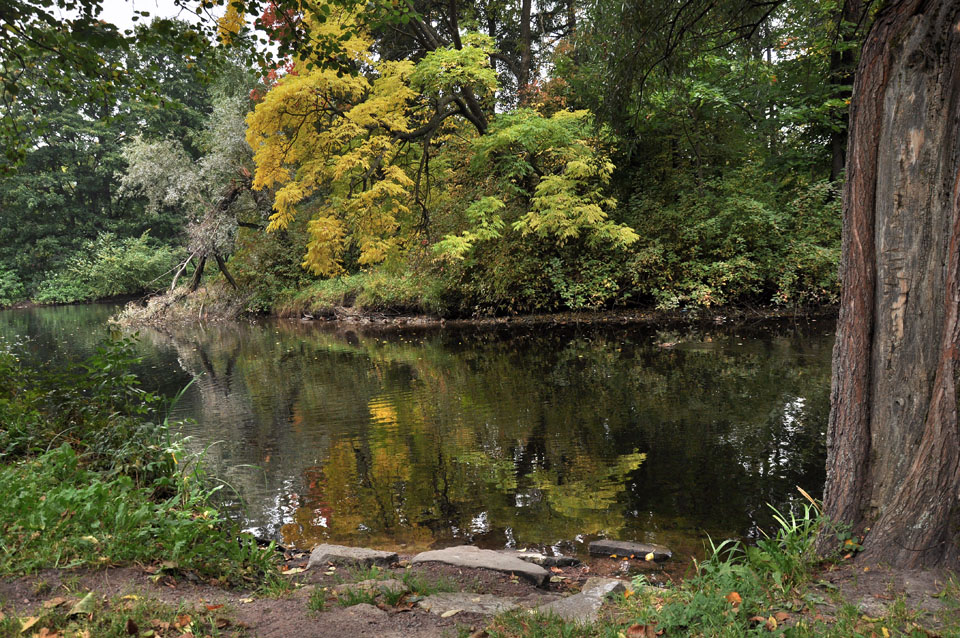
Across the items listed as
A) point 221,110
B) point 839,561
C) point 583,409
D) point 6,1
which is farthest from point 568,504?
point 221,110

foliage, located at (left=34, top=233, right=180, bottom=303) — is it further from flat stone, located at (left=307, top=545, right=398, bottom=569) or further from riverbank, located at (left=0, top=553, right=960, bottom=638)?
riverbank, located at (left=0, top=553, right=960, bottom=638)

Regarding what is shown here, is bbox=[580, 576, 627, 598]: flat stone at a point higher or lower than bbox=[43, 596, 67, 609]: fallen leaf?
lower

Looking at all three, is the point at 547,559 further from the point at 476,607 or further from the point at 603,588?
the point at 476,607

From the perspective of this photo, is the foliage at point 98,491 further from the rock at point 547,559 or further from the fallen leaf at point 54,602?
the rock at point 547,559

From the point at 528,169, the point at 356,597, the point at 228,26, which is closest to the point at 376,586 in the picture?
the point at 356,597

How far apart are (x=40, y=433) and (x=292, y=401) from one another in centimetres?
544

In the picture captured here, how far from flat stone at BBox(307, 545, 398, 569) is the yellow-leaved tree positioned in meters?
9.48

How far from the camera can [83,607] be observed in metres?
2.60

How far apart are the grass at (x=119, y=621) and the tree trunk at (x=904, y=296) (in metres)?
3.19

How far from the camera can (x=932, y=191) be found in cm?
323

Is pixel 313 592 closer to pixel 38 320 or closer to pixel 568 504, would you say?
pixel 568 504

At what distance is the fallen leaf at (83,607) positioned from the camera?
2.57 m

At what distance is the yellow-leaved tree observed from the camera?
1316cm

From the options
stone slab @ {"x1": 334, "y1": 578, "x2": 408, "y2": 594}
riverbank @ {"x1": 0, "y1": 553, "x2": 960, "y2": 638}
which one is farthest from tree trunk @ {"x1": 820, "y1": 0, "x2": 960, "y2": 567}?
stone slab @ {"x1": 334, "y1": 578, "x2": 408, "y2": 594}
